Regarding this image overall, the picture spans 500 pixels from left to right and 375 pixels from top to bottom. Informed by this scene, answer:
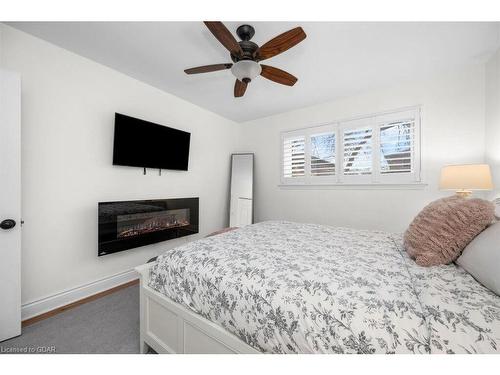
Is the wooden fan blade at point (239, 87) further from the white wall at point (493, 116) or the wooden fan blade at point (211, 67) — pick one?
the white wall at point (493, 116)

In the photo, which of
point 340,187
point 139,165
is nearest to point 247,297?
point 139,165

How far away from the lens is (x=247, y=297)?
3.05 ft

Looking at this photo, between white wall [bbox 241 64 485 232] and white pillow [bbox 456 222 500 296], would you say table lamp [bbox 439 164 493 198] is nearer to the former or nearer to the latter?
white wall [bbox 241 64 485 232]

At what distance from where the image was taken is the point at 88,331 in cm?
162

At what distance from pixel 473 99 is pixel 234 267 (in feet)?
10.4

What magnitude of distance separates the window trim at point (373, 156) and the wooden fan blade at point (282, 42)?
190 centimetres

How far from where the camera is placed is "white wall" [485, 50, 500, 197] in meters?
1.96

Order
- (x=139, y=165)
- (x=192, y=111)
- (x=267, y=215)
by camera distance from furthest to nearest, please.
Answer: (x=267, y=215), (x=192, y=111), (x=139, y=165)

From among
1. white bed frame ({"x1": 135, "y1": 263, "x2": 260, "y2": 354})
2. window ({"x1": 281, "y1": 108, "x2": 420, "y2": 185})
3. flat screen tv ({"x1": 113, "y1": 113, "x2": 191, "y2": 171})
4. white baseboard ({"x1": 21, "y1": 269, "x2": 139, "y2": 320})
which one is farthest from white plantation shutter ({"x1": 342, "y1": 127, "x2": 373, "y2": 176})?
white baseboard ({"x1": 21, "y1": 269, "x2": 139, "y2": 320})

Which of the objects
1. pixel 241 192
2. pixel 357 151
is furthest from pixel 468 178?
pixel 241 192

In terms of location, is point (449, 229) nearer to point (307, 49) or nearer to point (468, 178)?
point (468, 178)

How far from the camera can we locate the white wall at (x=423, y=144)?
7.47 ft

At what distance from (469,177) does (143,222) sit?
3.50 meters
